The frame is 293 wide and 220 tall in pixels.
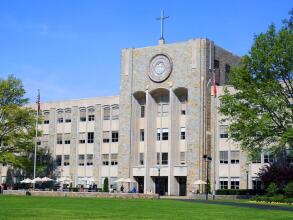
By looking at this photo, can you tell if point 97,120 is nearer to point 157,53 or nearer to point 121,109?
point 121,109

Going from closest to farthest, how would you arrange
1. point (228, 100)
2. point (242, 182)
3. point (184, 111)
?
point (228, 100), point (242, 182), point (184, 111)

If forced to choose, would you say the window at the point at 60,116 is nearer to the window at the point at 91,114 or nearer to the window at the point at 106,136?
the window at the point at 91,114

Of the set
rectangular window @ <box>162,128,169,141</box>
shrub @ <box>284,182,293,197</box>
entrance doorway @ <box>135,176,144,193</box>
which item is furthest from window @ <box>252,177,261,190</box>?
shrub @ <box>284,182,293,197</box>

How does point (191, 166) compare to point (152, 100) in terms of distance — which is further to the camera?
point (152, 100)

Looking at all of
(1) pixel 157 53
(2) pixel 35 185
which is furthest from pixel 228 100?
(2) pixel 35 185

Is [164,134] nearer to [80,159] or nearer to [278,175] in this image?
[80,159]

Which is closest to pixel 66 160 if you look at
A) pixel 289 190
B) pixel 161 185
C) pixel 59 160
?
pixel 59 160

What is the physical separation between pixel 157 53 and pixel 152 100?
22.4ft

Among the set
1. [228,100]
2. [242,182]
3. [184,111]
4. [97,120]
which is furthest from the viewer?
[97,120]

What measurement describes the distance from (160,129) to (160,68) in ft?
28.6

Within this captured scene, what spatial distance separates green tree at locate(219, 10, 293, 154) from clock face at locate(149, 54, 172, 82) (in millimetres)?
27994

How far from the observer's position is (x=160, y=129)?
8362 centimetres

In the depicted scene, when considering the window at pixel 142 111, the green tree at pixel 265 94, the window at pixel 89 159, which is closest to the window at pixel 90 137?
the window at pixel 89 159

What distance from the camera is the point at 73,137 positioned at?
304ft
